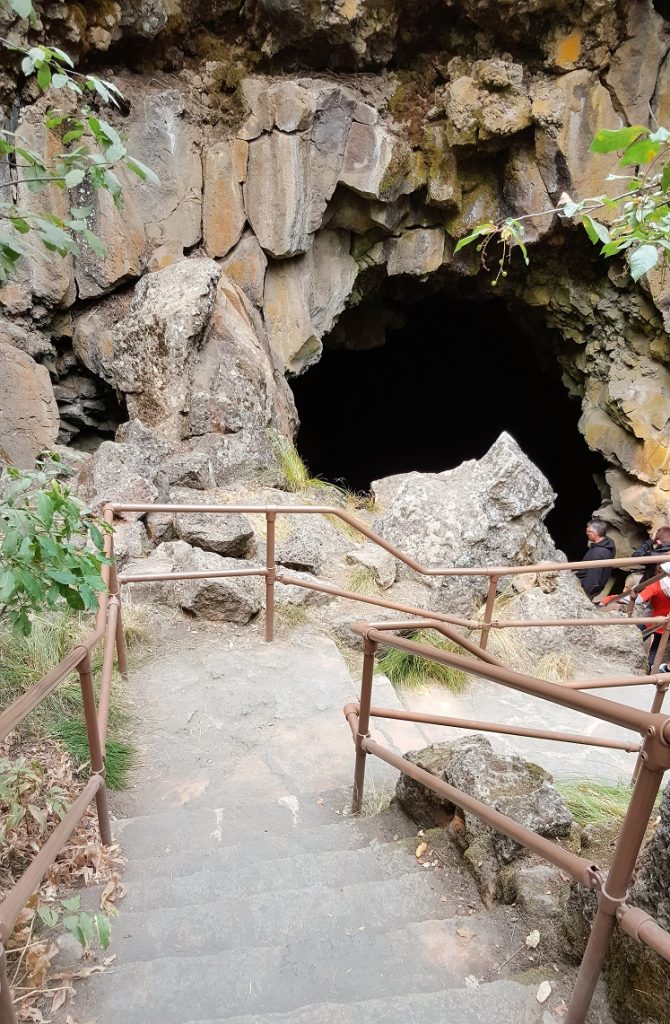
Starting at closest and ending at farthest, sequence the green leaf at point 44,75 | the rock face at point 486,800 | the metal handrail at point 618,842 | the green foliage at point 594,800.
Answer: the metal handrail at point 618,842
the green leaf at point 44,75
the rock face at point 486,800
the green foliage at point 594,800

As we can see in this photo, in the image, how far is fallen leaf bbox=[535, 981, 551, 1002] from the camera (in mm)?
1406

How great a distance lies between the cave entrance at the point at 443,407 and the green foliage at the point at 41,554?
12.2 m

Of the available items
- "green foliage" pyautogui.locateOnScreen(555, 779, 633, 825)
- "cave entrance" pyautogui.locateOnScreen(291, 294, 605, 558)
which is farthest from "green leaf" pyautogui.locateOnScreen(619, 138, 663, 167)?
"cave entrance" pyautogui.locateOnScreen(291, 294, 605, 558)

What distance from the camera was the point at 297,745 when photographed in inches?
116

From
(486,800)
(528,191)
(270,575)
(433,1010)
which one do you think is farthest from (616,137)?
(528,191)

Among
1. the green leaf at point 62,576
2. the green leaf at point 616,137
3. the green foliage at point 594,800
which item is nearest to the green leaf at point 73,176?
the green leaf at point 62,576

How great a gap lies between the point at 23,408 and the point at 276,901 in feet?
19.8

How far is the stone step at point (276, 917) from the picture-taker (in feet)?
5.56

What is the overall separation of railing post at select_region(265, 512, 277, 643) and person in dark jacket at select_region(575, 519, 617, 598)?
333 cm

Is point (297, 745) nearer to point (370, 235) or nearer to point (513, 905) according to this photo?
point (513, 905)

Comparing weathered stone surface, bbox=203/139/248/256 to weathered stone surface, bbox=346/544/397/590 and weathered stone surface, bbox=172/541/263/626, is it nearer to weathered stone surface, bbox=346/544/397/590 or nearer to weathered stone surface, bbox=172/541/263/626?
weathered stone surface, bbox=346/544/397/590

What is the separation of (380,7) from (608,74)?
286 cm

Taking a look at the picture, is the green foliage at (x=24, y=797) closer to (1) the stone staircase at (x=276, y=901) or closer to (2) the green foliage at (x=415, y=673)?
(1) the stone staircase at (x=276, y=901)

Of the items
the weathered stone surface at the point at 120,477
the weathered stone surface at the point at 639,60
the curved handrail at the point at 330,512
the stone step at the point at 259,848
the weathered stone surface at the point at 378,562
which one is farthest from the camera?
the weathered stone surface at the point at 639,60
